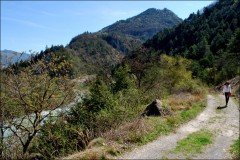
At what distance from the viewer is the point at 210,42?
117250 millimetres

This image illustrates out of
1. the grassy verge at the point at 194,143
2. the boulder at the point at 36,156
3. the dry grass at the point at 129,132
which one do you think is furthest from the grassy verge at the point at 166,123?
the boulder at the point at 36,156

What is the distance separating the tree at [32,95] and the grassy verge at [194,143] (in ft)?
29.8

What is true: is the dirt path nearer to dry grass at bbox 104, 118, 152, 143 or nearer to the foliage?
dry grass at bbox 104, 118, 152, 143

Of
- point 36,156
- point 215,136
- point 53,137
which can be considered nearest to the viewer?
point 215,136

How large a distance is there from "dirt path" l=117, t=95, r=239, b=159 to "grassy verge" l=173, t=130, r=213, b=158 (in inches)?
9.5

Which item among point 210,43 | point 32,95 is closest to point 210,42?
point 210,43

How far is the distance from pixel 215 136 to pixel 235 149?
2.30 metres

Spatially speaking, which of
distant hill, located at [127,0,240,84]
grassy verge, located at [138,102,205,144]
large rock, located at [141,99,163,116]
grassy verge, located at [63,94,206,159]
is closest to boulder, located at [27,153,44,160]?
grassy verge, located at [63,94,206,159]

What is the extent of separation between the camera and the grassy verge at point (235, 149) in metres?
11.4

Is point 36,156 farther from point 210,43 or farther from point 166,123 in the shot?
point 210,43

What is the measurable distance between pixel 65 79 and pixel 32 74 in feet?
9.76

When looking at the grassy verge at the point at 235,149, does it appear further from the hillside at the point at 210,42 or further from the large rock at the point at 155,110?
the hillside at the point at 210,42

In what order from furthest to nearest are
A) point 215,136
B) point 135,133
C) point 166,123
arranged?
point 166,123, point 215,136, point 135,133

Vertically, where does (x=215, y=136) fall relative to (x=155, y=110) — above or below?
below
